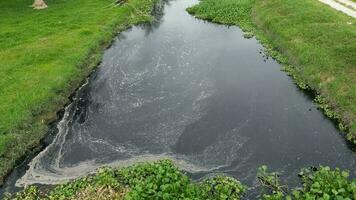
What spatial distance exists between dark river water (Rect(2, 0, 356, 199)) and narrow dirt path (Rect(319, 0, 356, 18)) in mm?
9738

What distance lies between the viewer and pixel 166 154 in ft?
84.5

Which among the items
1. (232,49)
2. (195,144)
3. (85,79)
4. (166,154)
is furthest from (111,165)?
(232,49)

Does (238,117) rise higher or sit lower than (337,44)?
lower

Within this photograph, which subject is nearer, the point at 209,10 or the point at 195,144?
the point at 195,144

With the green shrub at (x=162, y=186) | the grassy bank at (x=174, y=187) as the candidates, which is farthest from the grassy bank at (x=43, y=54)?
the green shrub at (x=162, y=186)

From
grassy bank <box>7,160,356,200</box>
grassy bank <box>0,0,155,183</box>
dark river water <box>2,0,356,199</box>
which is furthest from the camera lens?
grassy bank <box>0,0,155,183</box>

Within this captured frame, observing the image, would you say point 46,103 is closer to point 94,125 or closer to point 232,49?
point 94,125

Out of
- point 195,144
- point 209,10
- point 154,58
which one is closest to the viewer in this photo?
point 195,144

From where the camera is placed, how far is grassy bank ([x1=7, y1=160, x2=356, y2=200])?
19656 millimetres

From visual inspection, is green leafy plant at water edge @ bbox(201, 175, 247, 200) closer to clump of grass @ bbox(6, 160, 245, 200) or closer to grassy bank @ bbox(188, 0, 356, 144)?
clump of grass @ bbox(6, 160, 245, 200)

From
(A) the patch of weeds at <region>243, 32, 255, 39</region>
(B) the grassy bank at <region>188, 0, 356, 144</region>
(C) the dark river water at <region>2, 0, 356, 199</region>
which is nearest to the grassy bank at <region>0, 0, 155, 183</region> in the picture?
(C) the dark river water at <region>2, 0, 356, 199</region>

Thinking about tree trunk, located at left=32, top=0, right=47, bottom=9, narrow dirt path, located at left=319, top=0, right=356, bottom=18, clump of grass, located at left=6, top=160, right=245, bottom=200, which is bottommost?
clump of grass, located at left=6, top=160, right=245, bottom=200

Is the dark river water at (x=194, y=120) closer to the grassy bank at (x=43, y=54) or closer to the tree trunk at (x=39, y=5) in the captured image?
the grassy bank at (x=43, y=54)

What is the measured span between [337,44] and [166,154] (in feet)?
62.3
